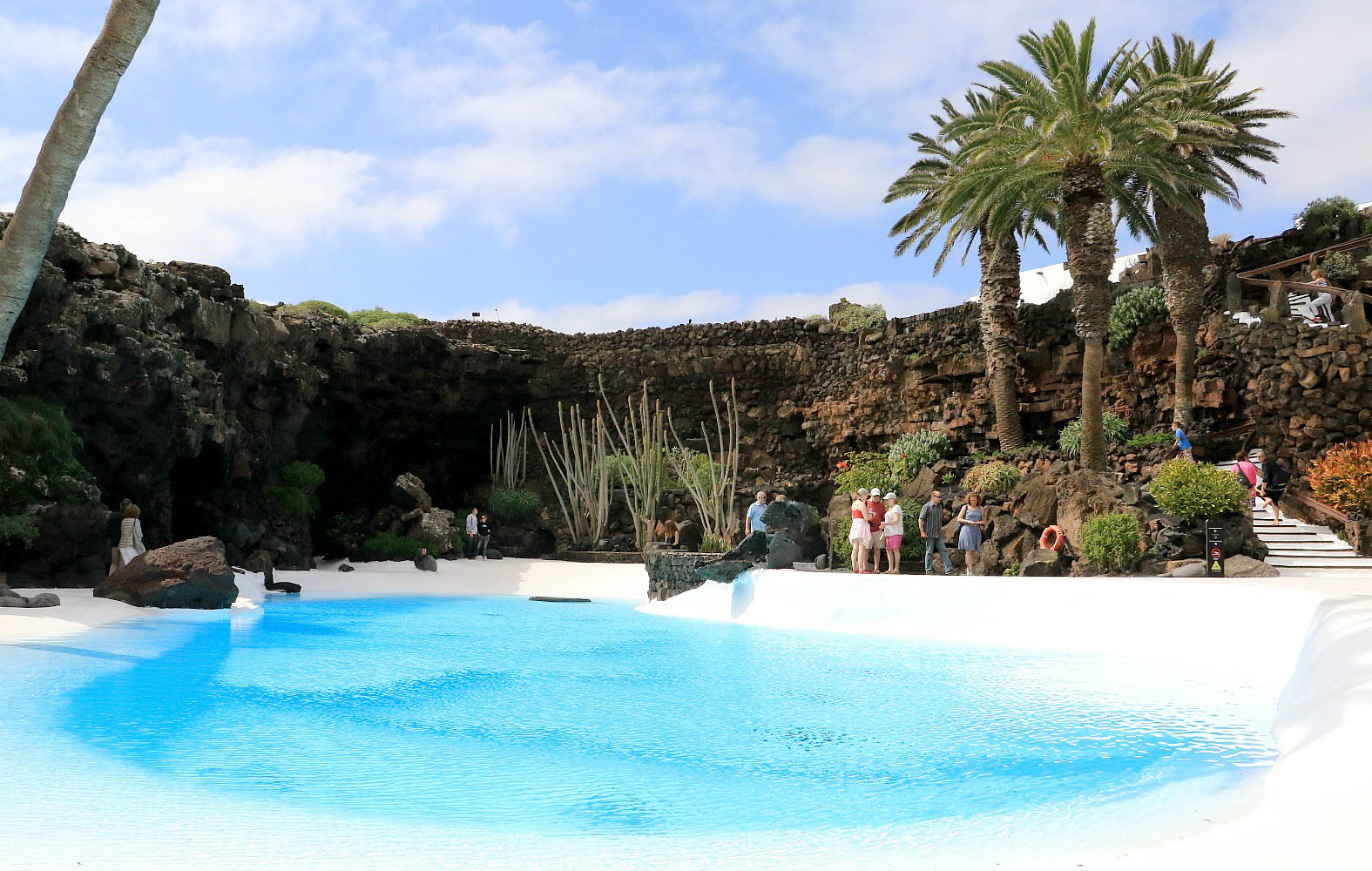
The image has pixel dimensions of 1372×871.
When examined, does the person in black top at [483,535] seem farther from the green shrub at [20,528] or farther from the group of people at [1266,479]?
the group of people at [1266,479]

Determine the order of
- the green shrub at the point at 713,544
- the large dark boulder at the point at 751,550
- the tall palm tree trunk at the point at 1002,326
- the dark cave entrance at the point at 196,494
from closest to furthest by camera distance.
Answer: the large dark boulder at the point at 751,550, the dark cave entrance at the point at 196,494, the tall palm tree trunk at the point at 1002,326, the green shrub at the point at 713,544

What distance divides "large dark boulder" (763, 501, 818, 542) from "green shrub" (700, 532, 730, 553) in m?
4.17

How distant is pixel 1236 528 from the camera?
12.8 metres

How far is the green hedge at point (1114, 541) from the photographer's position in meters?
12.9

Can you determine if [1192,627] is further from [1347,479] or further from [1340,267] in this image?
[1340,267]

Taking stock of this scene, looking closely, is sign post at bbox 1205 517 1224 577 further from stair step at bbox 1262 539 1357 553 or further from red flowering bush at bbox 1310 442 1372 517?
red flowering bush at bbox 1310 442 1372 517

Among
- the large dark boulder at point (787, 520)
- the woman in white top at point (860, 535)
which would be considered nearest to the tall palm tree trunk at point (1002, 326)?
the large dark boulder at point (787, 520)

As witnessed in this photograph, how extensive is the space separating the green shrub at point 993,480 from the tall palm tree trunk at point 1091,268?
110cm

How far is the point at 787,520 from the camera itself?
15828 mm

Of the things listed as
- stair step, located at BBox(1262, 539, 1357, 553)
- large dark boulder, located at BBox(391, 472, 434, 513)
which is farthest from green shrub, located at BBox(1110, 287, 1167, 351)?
large dark boulder, located at BBox(391, 472, 434, 513)

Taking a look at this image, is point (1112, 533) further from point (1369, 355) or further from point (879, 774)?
point (879, 774)

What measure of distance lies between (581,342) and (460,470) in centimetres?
478

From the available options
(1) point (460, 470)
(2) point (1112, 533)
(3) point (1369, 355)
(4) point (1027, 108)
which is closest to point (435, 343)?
(1) point (460, 470)

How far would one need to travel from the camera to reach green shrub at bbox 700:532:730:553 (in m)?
20.2
